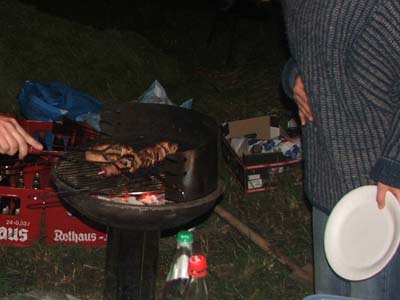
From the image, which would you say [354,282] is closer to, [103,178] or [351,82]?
[351,82]

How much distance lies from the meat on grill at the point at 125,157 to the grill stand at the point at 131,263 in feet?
1.12

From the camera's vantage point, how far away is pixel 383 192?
2230 mm

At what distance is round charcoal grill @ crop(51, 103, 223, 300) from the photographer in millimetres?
3031

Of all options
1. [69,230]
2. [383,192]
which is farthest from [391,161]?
[69,230]

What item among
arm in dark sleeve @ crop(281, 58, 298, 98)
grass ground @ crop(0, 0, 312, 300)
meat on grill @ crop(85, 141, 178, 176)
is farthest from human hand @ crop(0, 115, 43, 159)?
grass ground @ crop(0, 0, 312, 300)

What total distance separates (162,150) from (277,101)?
434 centimetres

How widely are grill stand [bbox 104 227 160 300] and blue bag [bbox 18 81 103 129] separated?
6.69 feet

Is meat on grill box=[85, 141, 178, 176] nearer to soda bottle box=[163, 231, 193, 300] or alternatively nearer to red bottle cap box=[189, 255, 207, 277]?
soda bottle box=[163, 231, 193, 300]

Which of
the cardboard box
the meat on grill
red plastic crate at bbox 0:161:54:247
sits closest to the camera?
the meat on grill

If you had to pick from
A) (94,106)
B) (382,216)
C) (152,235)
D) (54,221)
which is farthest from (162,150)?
(94,106)

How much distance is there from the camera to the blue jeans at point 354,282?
2455 mm

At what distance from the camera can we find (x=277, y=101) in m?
7.49

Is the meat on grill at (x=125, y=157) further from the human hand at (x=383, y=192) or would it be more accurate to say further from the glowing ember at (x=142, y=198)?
the human hand at (x=383, y=192)

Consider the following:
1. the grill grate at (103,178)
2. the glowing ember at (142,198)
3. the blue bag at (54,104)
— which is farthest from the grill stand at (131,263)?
the blue bag at (54,104)
